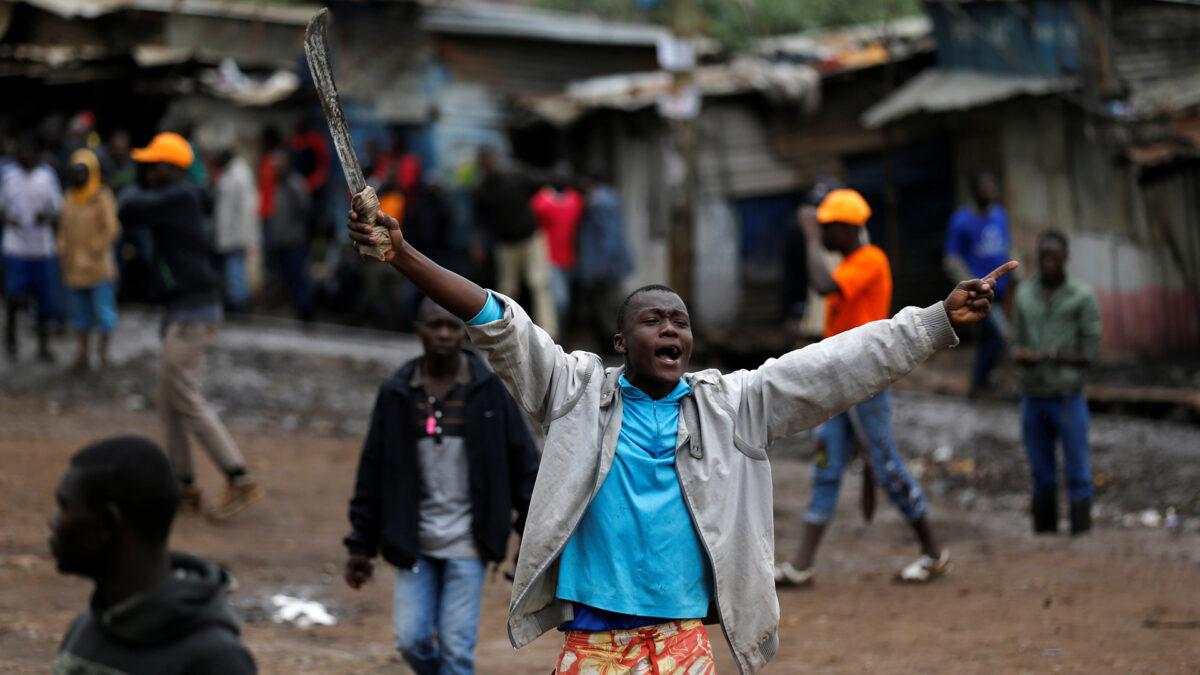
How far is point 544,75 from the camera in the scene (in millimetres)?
20375

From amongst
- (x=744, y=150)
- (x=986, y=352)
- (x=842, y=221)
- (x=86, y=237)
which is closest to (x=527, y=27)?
(x=744, y=150)

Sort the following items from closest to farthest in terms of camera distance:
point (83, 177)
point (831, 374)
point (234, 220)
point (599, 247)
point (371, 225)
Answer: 1. point (371, 225)
2. point (831, 374)
3. point (83, 177)
4. point (234, 220)
5. point (599, 247)

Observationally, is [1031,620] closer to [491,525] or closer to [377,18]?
[491,525]

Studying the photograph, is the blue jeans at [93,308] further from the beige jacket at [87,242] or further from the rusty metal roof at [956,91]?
the rusty metal roof at [956,91]

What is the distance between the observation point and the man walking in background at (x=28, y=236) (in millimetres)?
12445

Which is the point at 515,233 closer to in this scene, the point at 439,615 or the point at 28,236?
the point at 28,236

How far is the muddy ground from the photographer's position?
6.39 meters

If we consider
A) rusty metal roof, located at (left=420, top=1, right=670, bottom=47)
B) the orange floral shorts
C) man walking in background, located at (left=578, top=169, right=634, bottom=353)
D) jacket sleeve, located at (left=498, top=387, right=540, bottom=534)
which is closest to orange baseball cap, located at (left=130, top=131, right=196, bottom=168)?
jacket sleeve, located at (left=498, top=387, right=540, bottom=534)

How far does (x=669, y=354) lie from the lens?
3.71 metres

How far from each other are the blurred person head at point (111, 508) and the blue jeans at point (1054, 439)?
21.2ft

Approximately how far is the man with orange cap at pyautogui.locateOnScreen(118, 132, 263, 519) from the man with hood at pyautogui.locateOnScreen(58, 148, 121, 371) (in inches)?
154

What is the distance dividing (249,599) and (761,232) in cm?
1165

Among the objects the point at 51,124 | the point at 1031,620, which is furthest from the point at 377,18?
the point at 1031,620

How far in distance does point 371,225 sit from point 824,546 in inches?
242
